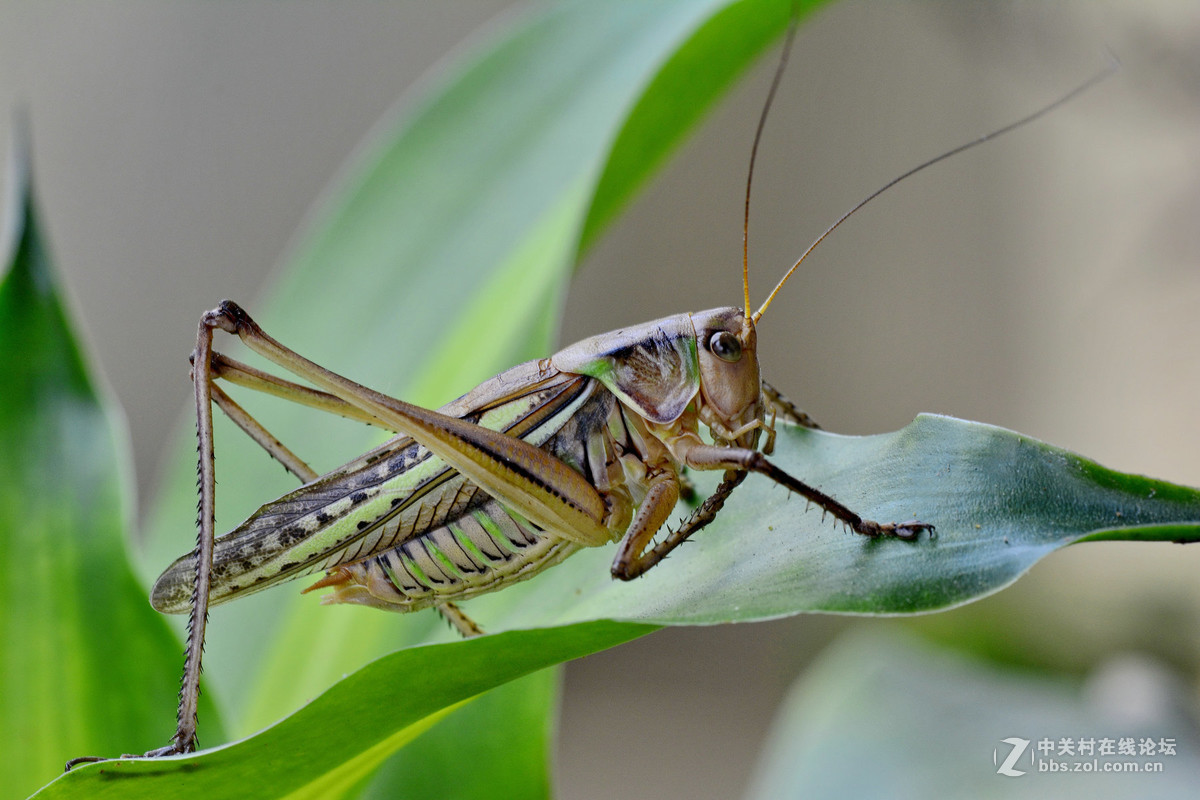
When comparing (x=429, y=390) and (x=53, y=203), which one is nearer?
(x=429, y=390)

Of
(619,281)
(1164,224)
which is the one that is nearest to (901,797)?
(1164,224)

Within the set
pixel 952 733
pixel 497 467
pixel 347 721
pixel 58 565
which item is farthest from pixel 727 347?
pixel 952 733

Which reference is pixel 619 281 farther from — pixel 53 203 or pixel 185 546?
pixel 185 546

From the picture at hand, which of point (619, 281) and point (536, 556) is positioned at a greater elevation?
point (619, 281)

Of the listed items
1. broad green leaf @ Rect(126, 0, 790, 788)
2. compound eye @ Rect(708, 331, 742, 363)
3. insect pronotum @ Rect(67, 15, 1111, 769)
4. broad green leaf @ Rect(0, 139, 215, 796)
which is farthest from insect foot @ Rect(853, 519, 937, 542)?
broad green leaf @ Rect(0, 139, 215, 796)

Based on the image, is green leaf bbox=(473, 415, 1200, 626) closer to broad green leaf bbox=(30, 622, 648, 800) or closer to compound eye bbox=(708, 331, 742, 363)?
broad green leaf bbox=(30, 622, 648, 800)

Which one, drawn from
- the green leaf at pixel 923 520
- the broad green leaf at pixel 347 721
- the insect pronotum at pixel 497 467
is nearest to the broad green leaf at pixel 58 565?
the insect pronotum at pixel 497 467
